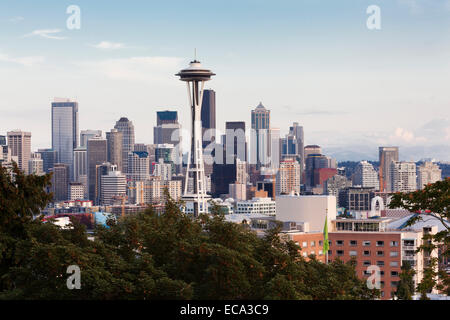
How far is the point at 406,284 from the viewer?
5603 centimetres

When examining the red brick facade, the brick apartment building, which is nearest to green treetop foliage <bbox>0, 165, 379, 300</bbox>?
the brick apartment building

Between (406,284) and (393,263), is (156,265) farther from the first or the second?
(393,263)

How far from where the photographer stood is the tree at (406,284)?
22.8 metres

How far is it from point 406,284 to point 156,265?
34209 mm

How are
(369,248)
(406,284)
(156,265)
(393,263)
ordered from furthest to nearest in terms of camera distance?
(369,248)
(393,263)
(406,284)
(156,265)

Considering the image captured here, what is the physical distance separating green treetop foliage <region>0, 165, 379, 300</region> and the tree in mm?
1633

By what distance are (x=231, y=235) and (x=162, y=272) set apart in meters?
2.38

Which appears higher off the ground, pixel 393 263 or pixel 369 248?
pixel 369 248

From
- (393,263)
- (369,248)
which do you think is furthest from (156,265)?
(393,263)

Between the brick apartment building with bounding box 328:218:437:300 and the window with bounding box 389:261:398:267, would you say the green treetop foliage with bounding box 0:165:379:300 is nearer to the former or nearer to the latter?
the brick apartment building with bounding box 328:218:437:300

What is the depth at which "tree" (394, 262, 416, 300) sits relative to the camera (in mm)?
22839

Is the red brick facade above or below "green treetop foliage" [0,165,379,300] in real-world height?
below

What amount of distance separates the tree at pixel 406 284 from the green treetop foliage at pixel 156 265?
163cm

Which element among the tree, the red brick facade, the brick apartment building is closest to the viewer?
the tree
